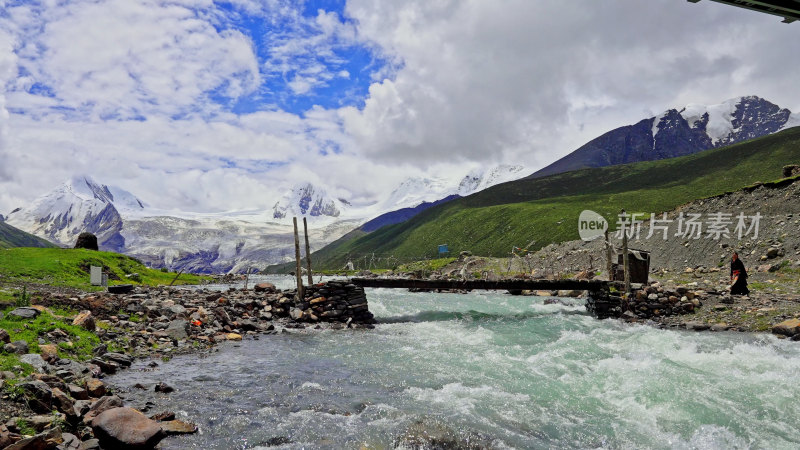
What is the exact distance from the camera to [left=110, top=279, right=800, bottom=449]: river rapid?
11.7 metres

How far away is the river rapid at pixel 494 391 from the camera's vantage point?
11.7 metres

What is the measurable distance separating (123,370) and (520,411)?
46.5 feet

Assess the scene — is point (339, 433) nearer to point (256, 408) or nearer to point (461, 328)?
point (256, 408)

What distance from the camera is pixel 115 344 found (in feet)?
64.0

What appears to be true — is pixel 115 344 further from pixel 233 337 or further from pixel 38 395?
pixel 38 395

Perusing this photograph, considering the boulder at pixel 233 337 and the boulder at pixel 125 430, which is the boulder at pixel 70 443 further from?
the boulder at pixel 233 337

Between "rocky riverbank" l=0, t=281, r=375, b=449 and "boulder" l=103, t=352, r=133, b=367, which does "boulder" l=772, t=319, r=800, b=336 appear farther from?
"boulder" l=103, t=352, r=133, b=367

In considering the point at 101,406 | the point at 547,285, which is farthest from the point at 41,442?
the point at 547,285

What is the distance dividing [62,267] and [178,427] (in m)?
50.9

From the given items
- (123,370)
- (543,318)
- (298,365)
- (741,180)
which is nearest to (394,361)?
(298,365)

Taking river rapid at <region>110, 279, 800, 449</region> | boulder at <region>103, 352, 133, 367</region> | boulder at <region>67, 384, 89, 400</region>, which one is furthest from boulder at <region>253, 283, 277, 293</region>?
boulder at <region>67, 384, 89, 400</region>

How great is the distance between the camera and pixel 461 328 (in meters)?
29.9

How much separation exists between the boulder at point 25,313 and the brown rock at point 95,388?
20.9 ft

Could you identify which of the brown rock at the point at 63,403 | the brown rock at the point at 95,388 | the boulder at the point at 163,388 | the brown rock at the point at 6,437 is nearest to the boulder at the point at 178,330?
the boulder at the point at 163,388
